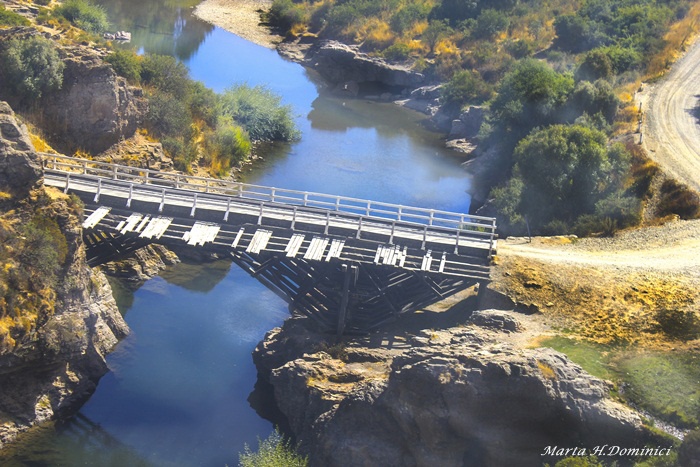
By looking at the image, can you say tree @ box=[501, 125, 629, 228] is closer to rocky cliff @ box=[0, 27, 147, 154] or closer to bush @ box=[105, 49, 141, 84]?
rocky cliff @ box=[0, 27, 147, 154]

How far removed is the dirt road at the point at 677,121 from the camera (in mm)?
51594

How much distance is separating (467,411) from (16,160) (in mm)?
19248

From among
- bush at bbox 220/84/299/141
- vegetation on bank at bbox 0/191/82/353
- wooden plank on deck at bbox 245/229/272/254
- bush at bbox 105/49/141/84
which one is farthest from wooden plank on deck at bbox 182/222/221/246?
bush at bbox 220/84/299/141

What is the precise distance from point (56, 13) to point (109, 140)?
22146 mm

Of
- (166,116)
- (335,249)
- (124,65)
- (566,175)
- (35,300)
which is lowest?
(166,116)

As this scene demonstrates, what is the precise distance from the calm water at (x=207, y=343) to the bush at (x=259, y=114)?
185 centimetres

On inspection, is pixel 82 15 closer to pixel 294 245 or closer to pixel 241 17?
pixel 241 17

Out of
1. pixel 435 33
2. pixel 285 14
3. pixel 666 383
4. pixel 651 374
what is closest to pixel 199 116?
pixel 651 374

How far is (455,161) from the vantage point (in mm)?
73688

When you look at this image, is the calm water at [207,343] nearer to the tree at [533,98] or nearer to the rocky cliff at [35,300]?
the rocky cliff at [35,300]

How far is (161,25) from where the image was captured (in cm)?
10244

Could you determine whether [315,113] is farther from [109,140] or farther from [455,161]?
[109,140]

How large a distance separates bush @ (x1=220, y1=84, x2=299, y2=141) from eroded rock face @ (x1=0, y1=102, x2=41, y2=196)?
1405 inches

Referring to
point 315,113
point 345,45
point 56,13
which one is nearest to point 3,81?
point 56,13
